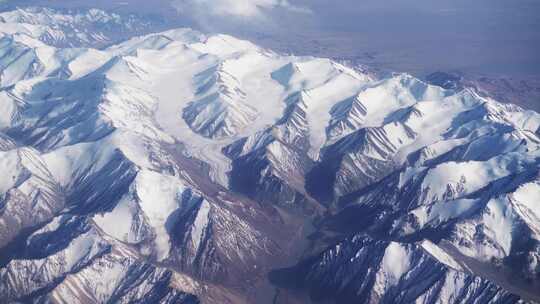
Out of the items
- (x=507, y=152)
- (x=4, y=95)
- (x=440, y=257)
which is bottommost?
(x=4, y=95)

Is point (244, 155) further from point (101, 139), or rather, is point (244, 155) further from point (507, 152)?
point (507, 152)

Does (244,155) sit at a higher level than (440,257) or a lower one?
lower

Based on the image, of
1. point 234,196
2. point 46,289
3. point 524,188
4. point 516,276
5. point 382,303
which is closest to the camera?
point 46,289

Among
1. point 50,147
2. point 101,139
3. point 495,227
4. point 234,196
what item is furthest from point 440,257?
point 50,147

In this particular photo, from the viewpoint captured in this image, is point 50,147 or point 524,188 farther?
point 50,147

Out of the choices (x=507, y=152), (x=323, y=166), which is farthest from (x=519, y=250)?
(x=323, y=166)

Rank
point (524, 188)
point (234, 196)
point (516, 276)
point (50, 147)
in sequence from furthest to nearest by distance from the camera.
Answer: point (50, 147)
point (234, 196)
point (524, 188)
point (516, 276)
